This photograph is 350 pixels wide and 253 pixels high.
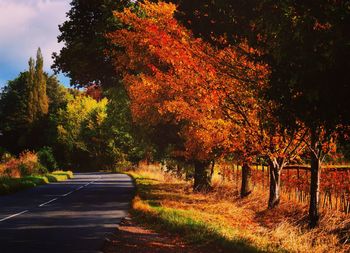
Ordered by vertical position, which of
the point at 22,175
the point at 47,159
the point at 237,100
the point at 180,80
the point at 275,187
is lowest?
the point at 22,175

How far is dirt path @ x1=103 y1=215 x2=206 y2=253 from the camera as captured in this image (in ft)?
35.3

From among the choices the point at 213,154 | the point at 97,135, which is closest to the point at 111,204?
the point at 213,154

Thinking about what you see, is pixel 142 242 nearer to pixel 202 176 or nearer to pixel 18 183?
pixel 202 176

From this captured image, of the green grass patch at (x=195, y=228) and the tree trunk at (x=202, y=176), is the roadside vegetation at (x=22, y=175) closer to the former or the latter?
the tree trunk at (x=202, y=176)

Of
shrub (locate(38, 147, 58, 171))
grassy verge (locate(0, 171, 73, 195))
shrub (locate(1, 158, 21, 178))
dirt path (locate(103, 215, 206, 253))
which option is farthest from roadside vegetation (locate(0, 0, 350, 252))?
shrub (locate(38, 147, 58, 171))

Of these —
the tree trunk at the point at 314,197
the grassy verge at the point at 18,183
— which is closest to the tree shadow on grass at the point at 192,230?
the tree trunk at the point at 314,197

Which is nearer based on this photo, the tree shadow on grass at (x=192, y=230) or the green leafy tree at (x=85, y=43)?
the tree shadow on grass at (x=192, y=230)

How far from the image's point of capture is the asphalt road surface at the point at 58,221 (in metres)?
10.9

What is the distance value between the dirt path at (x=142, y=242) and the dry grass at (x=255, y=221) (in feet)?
2.35

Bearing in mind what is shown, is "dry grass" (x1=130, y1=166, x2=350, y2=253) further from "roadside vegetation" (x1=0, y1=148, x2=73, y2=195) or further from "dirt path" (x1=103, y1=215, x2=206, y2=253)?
"roadside vegetation" (x1=0, y1=148, x2=73, y2=195)

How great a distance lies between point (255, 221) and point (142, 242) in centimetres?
634

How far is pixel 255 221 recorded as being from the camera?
17031 millimetres

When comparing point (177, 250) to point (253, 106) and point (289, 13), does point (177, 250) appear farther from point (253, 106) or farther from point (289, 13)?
point (253, 106)

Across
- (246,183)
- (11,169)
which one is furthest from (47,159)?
(246,183)
